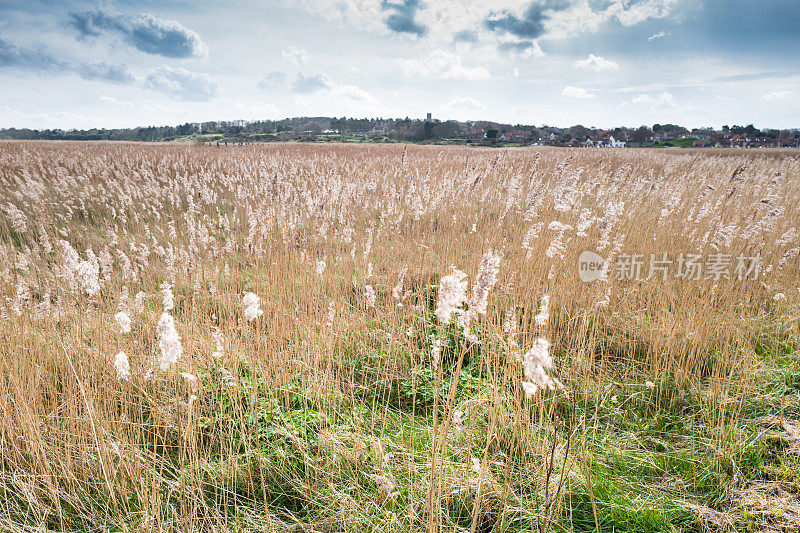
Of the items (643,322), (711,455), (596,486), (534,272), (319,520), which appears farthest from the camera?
(534,272)

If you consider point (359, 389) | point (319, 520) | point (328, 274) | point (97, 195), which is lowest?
point (319, 520)

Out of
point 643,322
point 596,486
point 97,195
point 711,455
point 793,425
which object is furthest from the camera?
point 97,195

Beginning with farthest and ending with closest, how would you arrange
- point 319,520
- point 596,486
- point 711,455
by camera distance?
point 711,455
point 596,486
point 319,520

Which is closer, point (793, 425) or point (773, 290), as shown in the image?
point (793, 425)

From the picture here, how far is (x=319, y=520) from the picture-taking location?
2.05 m

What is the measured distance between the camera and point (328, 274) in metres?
4.32

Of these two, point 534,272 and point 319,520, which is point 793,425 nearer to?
point 534,272

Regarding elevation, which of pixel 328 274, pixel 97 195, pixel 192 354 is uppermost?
pixel 97 195

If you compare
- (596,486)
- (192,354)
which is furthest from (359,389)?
(596,486)

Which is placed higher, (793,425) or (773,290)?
(773,290)

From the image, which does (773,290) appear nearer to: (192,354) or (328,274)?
(328,274)

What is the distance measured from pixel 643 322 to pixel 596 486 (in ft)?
7.08

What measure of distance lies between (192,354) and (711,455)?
3.85 metres

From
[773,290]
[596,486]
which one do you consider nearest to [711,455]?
[596,486]
